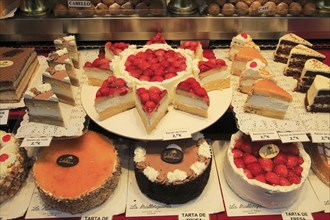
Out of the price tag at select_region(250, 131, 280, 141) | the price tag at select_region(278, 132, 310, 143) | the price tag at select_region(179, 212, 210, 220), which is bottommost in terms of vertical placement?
the price tag at select_region(179, 212, 210, 220)

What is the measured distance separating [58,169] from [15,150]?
1.11 feet

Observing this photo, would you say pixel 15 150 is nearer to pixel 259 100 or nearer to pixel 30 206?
pixel 30 206

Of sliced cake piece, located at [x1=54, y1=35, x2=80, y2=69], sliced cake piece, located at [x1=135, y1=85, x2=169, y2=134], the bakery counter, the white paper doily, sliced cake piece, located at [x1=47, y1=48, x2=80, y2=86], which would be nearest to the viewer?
sliced cake piece, located at [x1=135, y1=85, x2=169, y2=134]

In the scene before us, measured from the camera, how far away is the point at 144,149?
7.78 ft

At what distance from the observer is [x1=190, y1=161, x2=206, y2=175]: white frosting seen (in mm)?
2227

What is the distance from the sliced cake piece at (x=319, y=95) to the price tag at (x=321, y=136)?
0.75 ft

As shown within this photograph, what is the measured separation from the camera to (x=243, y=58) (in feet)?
8.96

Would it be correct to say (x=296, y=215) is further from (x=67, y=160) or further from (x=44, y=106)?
(x=44, y=106)

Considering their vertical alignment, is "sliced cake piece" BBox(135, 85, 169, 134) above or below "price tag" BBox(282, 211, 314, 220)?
above

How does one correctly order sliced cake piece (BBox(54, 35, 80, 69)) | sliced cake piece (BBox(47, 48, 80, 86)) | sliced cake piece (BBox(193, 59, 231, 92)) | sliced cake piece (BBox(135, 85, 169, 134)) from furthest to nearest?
1. sliced cake piece (BBox(54, 35, 80, 69))
2. sliced cake piece (BBox(47, 48, 80, 86))
3. sliced cake piece (BBox(193, 59, 231, 92))
4. sliced cake piece (BBox(135, 85, 169, 134))

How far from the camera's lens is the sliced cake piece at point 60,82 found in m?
2.49

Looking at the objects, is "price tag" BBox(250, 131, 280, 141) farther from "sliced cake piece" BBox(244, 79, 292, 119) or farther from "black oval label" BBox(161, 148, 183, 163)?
"black oval label" BBox(161, 148, 183, 163)

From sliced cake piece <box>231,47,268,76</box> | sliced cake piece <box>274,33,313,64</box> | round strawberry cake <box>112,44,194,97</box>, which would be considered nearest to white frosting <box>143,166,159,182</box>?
round strawberry cake <box>112,44,194,97</box>

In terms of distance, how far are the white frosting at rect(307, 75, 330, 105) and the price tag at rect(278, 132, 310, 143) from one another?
321 millimetres
